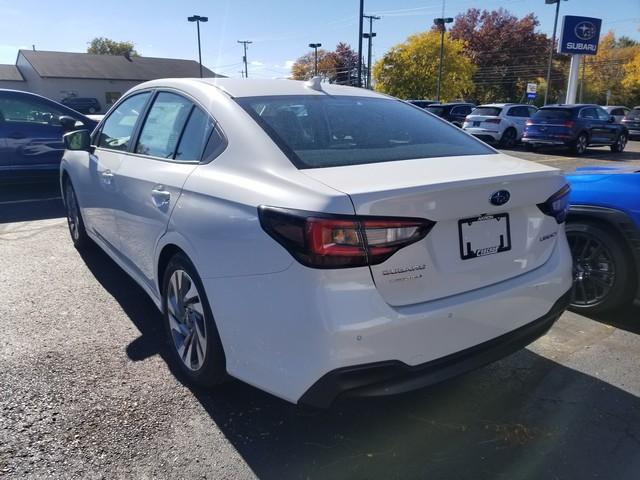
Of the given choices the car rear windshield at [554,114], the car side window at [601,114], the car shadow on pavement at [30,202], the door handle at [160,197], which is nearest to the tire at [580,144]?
the car rear windshield at [554,114]

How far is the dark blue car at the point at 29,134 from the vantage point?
7750 millimetres

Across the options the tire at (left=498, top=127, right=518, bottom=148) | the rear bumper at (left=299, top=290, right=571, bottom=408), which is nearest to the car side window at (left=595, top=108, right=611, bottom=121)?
the tire at (left=498, top=127, right=518, bottom=148)

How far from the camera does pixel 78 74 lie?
54719 millimetres

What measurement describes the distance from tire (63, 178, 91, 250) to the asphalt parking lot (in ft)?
4.84

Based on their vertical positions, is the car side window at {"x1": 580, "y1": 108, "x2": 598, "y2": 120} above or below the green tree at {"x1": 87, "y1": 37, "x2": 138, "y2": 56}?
below

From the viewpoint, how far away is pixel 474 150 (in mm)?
2883

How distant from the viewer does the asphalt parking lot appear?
7.41 feet

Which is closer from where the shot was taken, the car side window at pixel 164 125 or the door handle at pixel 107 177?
the car side window at pixel 164 125

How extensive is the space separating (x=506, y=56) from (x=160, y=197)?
230ft

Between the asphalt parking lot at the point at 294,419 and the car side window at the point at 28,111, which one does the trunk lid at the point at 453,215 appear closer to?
the asphalt parking lot at the point at 294,419

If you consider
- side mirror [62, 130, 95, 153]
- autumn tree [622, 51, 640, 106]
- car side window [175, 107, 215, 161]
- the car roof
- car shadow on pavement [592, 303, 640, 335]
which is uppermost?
autumn tree [622, 51, 640, 106]

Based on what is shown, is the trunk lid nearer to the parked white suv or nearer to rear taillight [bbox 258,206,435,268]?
rear taillight [bbox 258,206,435,268]

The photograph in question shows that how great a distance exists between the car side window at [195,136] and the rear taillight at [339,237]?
96 centimetres

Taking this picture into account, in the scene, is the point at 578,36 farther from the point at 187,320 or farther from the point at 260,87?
the point at 187,320
